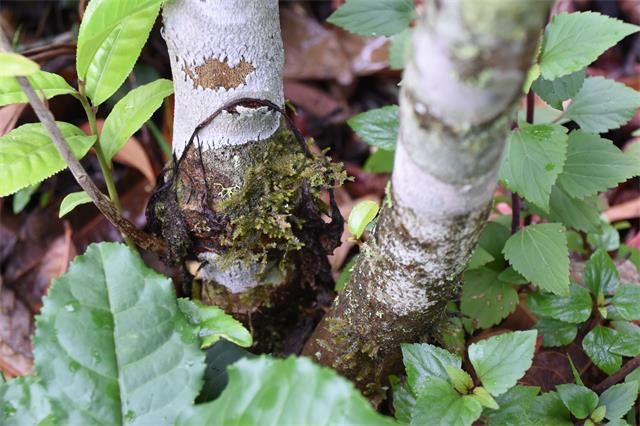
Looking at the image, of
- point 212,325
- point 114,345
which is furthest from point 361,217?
point 114,345

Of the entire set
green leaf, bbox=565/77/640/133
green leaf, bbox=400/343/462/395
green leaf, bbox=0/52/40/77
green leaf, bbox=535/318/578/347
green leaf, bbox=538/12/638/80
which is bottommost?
green leaf, bbox=535/318/578/347

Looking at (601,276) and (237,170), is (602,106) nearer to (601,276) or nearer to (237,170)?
(601,276)

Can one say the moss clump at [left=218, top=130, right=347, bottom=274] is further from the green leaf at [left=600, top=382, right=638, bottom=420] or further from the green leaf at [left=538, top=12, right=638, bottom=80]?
the green leaf at [left=600, top=382, right=638, bottom=420]

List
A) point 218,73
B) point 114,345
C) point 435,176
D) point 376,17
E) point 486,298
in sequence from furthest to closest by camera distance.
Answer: point 486,298
point 376,17
point 218,73
point 114,345
point 435,176

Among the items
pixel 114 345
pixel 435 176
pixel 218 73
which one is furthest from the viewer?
pixel 218 73

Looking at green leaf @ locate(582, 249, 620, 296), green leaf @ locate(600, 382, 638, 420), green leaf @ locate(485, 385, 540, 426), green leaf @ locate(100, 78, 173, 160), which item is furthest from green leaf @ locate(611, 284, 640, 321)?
green leaf @ locate(100, 78, 173, 160)
